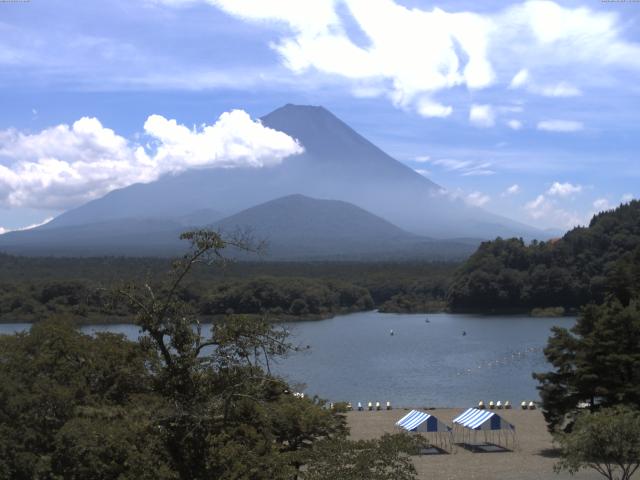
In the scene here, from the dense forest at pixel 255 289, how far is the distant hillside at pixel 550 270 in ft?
13.4

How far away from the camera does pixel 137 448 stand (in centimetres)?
668

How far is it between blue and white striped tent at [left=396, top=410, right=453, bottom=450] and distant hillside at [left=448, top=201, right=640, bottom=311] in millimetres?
37656

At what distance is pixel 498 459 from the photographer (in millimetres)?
15805

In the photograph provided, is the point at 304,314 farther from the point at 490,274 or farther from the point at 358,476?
the point at 358,476

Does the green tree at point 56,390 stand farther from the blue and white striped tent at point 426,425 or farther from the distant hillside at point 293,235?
the distant hillside at point 293,235

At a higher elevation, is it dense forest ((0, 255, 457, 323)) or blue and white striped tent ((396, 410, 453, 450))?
dense forest ((0, 255, 457, 323))

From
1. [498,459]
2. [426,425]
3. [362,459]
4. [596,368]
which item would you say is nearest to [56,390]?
[362,459]

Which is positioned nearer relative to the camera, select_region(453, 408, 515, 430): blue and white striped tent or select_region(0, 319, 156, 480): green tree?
select_region(0, 319, 156, 480): green tree

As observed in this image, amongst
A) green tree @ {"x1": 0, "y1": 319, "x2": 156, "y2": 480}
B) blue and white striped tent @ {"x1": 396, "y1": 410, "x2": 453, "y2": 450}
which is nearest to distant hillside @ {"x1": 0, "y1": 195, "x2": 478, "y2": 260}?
blue and white striped tent @ {"x1": 396, "y1": 410, "x2": 453, "y2": 450}

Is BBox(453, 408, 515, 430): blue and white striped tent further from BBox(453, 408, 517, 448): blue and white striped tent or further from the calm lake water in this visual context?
the calm lake water

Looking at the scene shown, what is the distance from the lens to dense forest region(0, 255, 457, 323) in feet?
167

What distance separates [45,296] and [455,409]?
35.9 metres

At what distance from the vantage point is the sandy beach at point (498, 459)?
14.3 meters

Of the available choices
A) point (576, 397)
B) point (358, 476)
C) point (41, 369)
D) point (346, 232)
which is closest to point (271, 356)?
point (358, 476)
